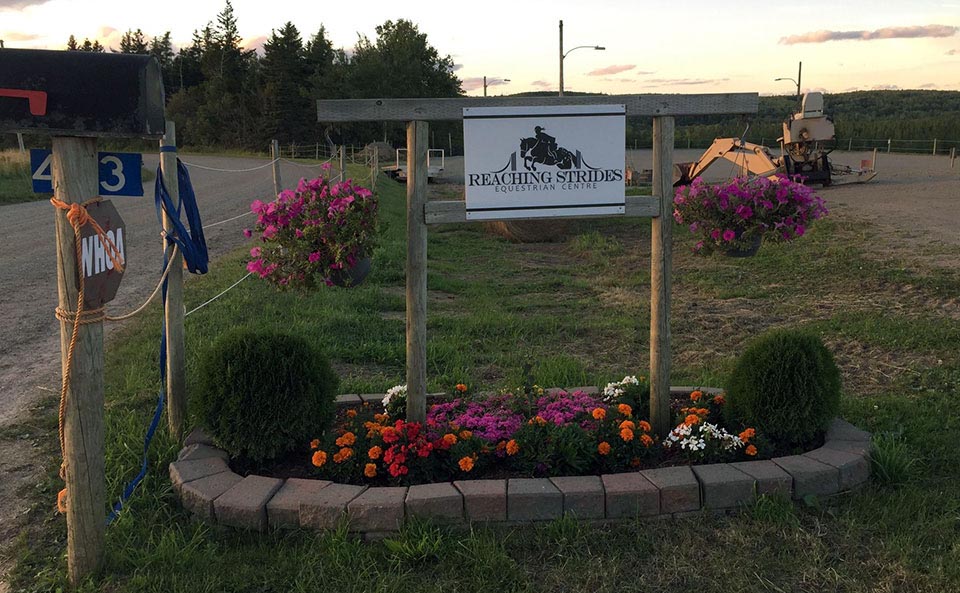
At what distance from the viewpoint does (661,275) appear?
400cm

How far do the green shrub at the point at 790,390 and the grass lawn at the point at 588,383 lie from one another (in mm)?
424

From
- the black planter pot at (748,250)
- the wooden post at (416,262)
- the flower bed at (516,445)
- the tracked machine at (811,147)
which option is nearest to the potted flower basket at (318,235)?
the wooden post at (416,262)

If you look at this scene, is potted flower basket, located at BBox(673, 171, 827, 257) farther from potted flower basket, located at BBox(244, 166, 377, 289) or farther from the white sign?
potted flower basket, located at BBox(244, 166, 377, 289)

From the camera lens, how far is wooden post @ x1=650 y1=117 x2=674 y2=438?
12.9 feet

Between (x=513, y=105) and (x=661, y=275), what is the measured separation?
113 centimetres

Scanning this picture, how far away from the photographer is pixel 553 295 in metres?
8.82

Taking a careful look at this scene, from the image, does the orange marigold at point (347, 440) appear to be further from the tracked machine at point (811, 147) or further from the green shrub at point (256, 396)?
the tracked machine at point (811, 147)

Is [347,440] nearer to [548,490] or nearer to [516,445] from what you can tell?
[516,445]

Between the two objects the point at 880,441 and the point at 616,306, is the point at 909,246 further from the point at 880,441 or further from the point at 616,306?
the point at 880,441

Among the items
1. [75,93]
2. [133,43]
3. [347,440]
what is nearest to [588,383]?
[347,440]

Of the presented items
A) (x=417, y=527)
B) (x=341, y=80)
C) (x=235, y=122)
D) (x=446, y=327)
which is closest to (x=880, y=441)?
(x=417, y=527)

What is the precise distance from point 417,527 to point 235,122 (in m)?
60.4

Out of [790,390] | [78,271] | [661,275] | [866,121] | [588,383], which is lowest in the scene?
[588,383]

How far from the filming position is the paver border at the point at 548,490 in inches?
127
